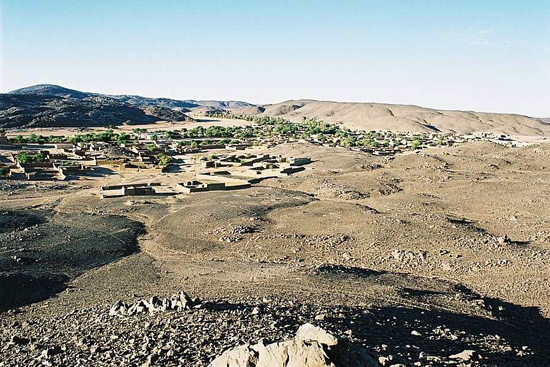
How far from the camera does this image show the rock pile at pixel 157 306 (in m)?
9.56

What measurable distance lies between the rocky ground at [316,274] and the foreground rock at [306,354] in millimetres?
1644

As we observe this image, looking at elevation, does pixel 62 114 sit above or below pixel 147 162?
above

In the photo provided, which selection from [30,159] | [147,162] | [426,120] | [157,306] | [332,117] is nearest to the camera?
[157,306]

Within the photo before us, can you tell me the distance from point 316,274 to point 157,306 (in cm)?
525

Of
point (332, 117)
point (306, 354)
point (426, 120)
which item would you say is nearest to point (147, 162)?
point (306, 354)

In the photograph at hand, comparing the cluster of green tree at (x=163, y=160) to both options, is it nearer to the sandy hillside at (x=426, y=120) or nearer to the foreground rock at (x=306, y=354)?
the foreground rock at (x=306, y=354)

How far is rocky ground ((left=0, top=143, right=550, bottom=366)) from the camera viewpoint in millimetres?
8289

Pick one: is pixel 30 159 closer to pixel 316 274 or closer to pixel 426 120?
pixel 316 274

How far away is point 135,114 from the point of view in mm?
104750

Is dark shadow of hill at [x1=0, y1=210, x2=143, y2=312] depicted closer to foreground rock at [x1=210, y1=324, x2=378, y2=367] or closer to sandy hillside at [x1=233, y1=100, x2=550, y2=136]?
foreground rock at [x1=210, y1=324, x2=378, y2=367]

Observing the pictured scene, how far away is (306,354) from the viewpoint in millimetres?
5066

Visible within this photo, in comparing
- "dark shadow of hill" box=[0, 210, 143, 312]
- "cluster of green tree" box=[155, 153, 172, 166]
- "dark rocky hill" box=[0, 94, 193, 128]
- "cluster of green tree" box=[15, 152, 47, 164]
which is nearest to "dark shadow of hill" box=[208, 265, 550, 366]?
"dark shadow of hill" box=[0, 210, 143, 312]

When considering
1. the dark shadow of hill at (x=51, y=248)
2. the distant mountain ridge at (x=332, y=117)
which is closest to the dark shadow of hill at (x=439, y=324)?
the dark shadow of hill at (x=51, y=248)

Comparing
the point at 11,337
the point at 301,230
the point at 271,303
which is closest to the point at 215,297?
the point at 271,303
